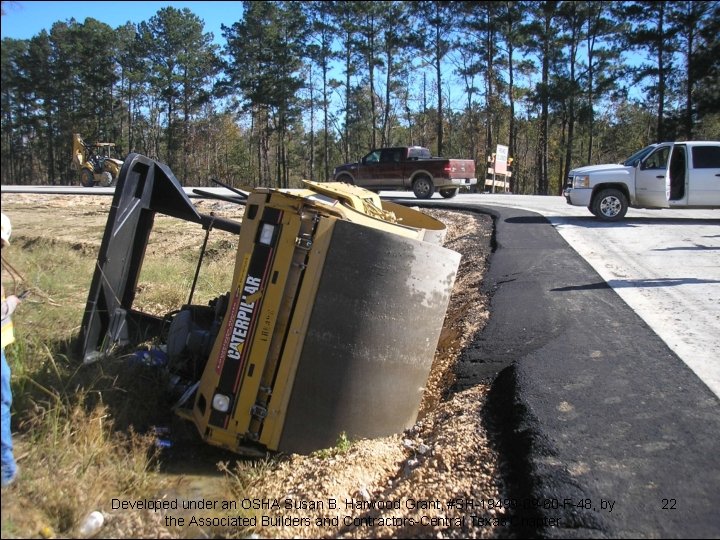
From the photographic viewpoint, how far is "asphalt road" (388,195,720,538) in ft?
10.2

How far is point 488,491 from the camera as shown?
137 inches

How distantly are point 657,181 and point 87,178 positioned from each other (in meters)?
22.2

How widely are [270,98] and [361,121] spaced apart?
30.7 ft

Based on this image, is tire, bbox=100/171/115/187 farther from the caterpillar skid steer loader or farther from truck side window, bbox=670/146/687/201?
the caterpillar skid steer loader

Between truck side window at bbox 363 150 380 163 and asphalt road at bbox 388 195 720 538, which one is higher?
truck side window at bbox 363 150 380 163

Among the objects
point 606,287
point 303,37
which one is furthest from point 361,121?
point 606,287

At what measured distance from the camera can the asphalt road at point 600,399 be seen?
10.2 feet

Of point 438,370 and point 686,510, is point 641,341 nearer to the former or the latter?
point 438,370

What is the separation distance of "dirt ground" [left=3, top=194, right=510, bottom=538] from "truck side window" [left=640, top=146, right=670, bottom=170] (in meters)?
10.3

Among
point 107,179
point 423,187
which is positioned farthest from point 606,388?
point 107,179

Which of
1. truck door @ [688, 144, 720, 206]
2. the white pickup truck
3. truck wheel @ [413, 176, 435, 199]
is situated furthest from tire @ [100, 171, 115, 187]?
truck door @ [688, 144, 720, 206]

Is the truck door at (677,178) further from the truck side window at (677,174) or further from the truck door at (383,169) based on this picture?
the truck door at (383,169)

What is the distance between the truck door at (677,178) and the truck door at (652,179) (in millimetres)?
123

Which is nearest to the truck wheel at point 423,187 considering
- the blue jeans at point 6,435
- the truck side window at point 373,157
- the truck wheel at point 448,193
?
the truck wheel at point 448,193
